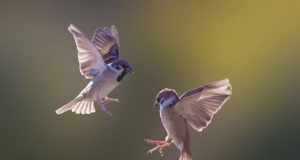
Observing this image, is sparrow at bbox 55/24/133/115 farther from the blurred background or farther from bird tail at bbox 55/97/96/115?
the blurred background

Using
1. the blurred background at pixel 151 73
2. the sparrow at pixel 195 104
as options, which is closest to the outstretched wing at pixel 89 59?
the sparrow at pixel 195 104

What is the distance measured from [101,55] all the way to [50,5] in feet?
8.90

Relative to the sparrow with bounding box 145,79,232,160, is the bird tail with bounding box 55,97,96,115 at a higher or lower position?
higher

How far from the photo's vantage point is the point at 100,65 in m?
1.27

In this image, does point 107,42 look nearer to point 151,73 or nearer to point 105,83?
point 105,83

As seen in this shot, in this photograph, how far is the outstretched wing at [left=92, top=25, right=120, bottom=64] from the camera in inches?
49.3

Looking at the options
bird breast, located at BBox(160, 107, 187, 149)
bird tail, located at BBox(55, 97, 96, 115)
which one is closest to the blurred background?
bird tail, located at BBox(55, 97, 96, 115)

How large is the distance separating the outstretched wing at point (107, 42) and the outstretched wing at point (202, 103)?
0.63 ft

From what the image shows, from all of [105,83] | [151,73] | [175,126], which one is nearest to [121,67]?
[105,83]

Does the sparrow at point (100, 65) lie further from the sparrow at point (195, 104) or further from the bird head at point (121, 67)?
the sparrow at point (195, 104)

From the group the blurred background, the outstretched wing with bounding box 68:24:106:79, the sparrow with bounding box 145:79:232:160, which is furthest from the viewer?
the blurred background

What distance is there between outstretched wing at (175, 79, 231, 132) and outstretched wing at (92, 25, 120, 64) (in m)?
0.19

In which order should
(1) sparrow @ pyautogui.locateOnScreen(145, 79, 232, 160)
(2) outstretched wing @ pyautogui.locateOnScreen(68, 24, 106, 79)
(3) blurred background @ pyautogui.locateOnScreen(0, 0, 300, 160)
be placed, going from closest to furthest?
1. (1) sparrow @ pyautogui.locateOnScreen(145, 79, 232, 160)
2. (2) outstretched wing @ pyautogui.locateOnScreen(68, 24, 106, 79)
3. (3) blurred background @ pyautogui.locateOnScreen(0, 0, 300, 160)

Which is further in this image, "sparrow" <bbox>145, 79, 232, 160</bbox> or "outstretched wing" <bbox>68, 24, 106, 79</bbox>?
"outstretched wing" <bbox>68, 24, 106, 79</bbox>
